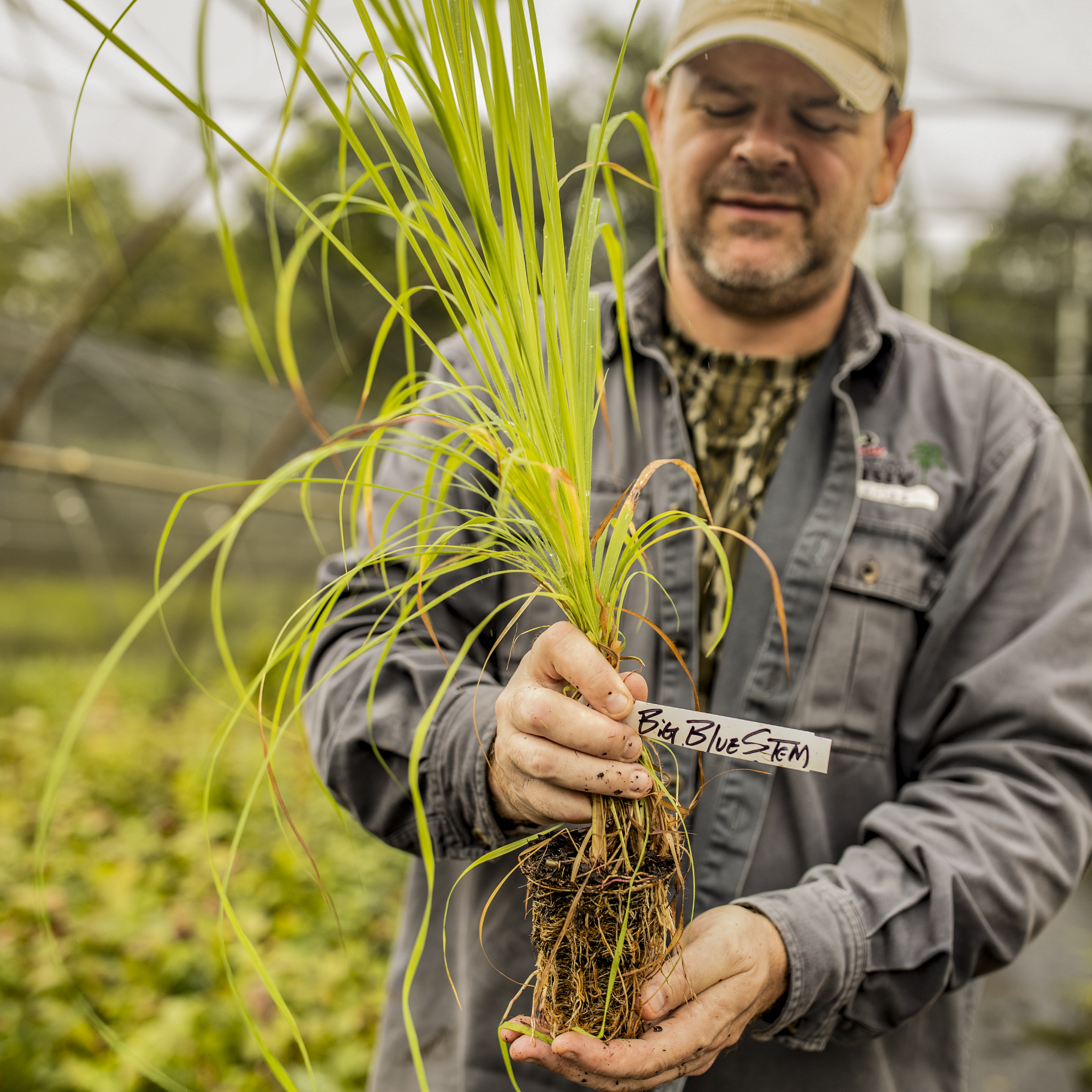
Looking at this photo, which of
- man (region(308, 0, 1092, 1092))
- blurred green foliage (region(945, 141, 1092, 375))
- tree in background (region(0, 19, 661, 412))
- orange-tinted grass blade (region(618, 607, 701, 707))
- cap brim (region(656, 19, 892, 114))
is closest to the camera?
orange-tinted grass blade (region(618, 607, 701, 707))

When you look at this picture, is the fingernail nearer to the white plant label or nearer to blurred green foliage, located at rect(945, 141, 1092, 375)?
the white plant label

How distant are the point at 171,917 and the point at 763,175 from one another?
313cm

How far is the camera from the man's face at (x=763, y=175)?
1208 millimetres

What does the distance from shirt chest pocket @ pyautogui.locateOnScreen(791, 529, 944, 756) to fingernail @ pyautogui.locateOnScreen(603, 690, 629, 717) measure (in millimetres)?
490

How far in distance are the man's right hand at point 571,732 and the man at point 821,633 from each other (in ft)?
0.42

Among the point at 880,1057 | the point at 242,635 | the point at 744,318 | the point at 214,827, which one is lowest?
the point at 242,635

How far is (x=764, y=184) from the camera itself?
1223mm

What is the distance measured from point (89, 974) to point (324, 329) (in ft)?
19.8

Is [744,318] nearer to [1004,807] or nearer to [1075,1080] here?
[1004,807]

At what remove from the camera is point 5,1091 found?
219 centimetres

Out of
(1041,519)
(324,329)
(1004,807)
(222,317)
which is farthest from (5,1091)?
(222,317)

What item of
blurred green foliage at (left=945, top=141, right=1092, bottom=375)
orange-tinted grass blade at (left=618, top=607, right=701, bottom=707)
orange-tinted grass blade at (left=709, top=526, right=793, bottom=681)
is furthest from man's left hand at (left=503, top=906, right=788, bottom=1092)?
blurred green foliage at (left=945, top=141, right=1092, bottom=375)

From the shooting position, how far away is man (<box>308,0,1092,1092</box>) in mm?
1013

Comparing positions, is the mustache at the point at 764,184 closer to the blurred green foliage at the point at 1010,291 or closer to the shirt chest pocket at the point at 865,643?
the shirt chest pocket at the point at 865,643
